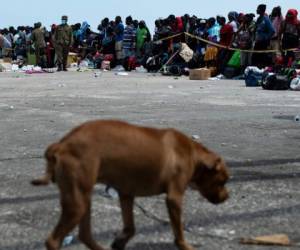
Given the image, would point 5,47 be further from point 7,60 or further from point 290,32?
point 290,32

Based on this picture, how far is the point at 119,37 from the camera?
86.5 feet

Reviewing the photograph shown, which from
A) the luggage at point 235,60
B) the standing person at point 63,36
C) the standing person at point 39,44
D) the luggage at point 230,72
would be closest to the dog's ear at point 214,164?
the luggage at point 235,60

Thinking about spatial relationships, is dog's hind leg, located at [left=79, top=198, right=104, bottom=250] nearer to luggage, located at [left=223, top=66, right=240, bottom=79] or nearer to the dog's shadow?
the dog's shadow

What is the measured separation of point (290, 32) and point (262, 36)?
0.83 metres

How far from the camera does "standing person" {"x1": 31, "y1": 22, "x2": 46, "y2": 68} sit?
90.2 feet

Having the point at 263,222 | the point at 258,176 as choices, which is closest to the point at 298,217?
the point at 263,222

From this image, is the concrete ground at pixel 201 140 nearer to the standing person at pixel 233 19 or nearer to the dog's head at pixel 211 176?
the dog's head at pixel 211 176

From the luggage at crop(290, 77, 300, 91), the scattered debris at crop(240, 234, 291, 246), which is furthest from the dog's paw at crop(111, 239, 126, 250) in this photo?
the luggage at crop(290, 77, 300, 91)

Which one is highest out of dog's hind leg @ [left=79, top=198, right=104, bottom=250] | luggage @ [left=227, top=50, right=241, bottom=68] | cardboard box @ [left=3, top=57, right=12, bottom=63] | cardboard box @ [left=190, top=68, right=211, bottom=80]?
dog's hind leg @ [left=79, top=198, right=104, bottom=250]

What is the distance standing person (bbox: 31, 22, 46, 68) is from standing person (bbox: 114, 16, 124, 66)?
10.1 feet

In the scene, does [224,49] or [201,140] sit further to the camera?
[224,49]

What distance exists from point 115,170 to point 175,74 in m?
18.3

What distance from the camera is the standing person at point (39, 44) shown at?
27500mm

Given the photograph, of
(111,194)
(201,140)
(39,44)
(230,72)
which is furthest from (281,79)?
(39,44)
